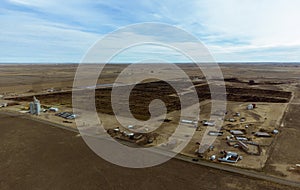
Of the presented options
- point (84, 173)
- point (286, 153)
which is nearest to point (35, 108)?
point (84, 173)

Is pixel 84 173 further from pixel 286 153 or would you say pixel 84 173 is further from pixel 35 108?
pixel 35 108

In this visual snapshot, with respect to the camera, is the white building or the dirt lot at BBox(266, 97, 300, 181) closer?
the dirt lot at BBox(266, 97, 300, 181)

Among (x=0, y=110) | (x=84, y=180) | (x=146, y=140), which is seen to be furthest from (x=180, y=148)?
(x=0, y=110)

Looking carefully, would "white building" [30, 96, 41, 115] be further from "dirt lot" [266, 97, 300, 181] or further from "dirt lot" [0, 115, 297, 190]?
"dirt lot" [266, 97, 300, 181]

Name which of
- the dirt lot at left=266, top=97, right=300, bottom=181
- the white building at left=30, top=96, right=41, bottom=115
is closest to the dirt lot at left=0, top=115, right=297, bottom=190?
the dirt lot at left=266, top=97, right=300, bottom=181

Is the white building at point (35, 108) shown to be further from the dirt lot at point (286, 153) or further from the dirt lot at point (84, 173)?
the dirt lot at point (286, 153)

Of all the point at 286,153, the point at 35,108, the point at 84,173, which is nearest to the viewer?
the point at 84,173

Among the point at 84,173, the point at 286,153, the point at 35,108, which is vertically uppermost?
the point at 35,108

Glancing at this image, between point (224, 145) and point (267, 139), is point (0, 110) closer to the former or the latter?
point (224, 145)
